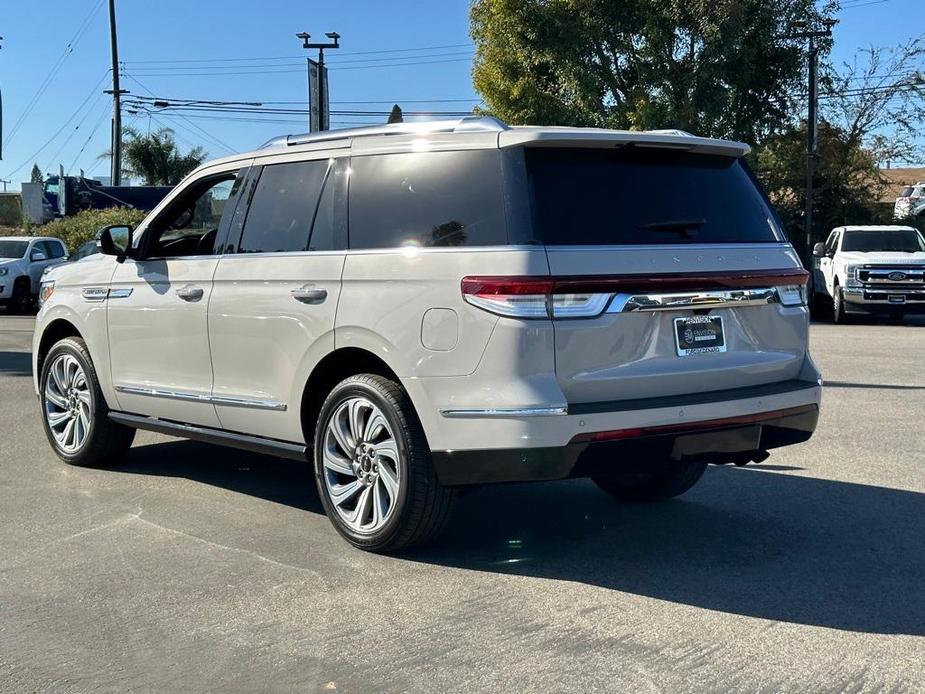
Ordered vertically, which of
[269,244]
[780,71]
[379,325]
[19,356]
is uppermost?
[780,71]

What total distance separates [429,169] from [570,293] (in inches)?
40.8

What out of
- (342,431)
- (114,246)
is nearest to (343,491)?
(342,431)

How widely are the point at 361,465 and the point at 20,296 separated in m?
21.6

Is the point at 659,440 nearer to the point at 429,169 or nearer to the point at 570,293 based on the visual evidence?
the point at 570,293

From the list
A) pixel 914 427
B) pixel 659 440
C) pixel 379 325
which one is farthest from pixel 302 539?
pixel 914 427

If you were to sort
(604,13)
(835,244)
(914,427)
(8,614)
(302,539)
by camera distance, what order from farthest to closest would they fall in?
(604,13), (835,244), (914,427), (302,539), (8,614)

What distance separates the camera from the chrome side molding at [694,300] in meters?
4.84

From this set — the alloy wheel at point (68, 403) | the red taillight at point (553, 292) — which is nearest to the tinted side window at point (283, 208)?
the red taillight at point (553, 292)

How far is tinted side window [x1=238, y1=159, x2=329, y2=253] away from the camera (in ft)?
19.3

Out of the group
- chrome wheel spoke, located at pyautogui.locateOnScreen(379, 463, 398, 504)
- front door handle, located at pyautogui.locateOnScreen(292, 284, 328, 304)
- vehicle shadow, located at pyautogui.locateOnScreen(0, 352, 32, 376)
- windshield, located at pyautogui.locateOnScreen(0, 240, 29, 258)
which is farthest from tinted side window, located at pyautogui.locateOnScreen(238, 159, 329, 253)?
windshield, located at pyautogui.locateOnScreen(0, 240, 29, 258)

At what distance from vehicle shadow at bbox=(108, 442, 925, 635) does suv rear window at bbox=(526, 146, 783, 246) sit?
149cm

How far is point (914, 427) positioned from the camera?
29.6 ft

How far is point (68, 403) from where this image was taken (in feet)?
25.1

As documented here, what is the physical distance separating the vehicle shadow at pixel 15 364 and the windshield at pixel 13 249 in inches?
423
